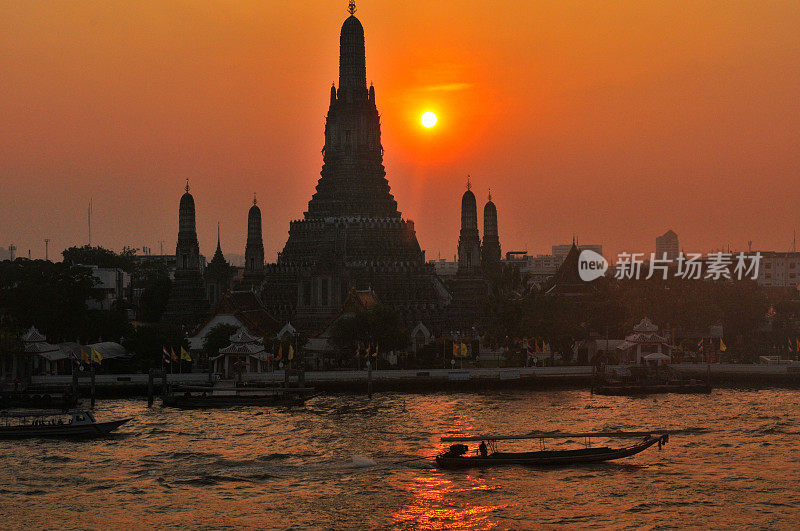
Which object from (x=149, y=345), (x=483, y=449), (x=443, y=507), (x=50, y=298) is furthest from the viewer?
(x=50, y=298)

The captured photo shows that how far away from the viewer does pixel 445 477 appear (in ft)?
199

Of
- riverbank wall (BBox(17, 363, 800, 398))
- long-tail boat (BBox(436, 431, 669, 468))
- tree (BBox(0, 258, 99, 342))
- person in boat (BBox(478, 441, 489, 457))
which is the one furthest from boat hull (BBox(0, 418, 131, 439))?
tree (BBox(0, 258, 99, 342))

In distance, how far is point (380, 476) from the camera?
61.2 m

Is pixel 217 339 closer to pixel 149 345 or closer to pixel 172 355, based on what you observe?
pixel 149 345

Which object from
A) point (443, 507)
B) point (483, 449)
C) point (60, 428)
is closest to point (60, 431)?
point (60, 428)

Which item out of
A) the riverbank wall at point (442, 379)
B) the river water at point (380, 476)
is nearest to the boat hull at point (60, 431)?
the river water at point (380, 476)

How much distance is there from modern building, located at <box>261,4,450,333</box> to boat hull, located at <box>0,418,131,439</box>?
56800 millimetres

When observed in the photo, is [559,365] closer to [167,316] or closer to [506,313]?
[506,313]

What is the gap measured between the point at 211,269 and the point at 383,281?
1093 inches

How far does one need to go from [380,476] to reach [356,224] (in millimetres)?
80126

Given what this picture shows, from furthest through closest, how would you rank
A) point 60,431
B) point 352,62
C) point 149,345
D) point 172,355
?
point 352,62
point 149,345
point 172,355
point 60,431

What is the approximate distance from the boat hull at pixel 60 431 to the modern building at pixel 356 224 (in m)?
56.8

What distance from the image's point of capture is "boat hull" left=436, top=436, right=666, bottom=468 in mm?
62656

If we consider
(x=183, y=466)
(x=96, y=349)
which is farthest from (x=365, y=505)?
(x=96, y=349)
